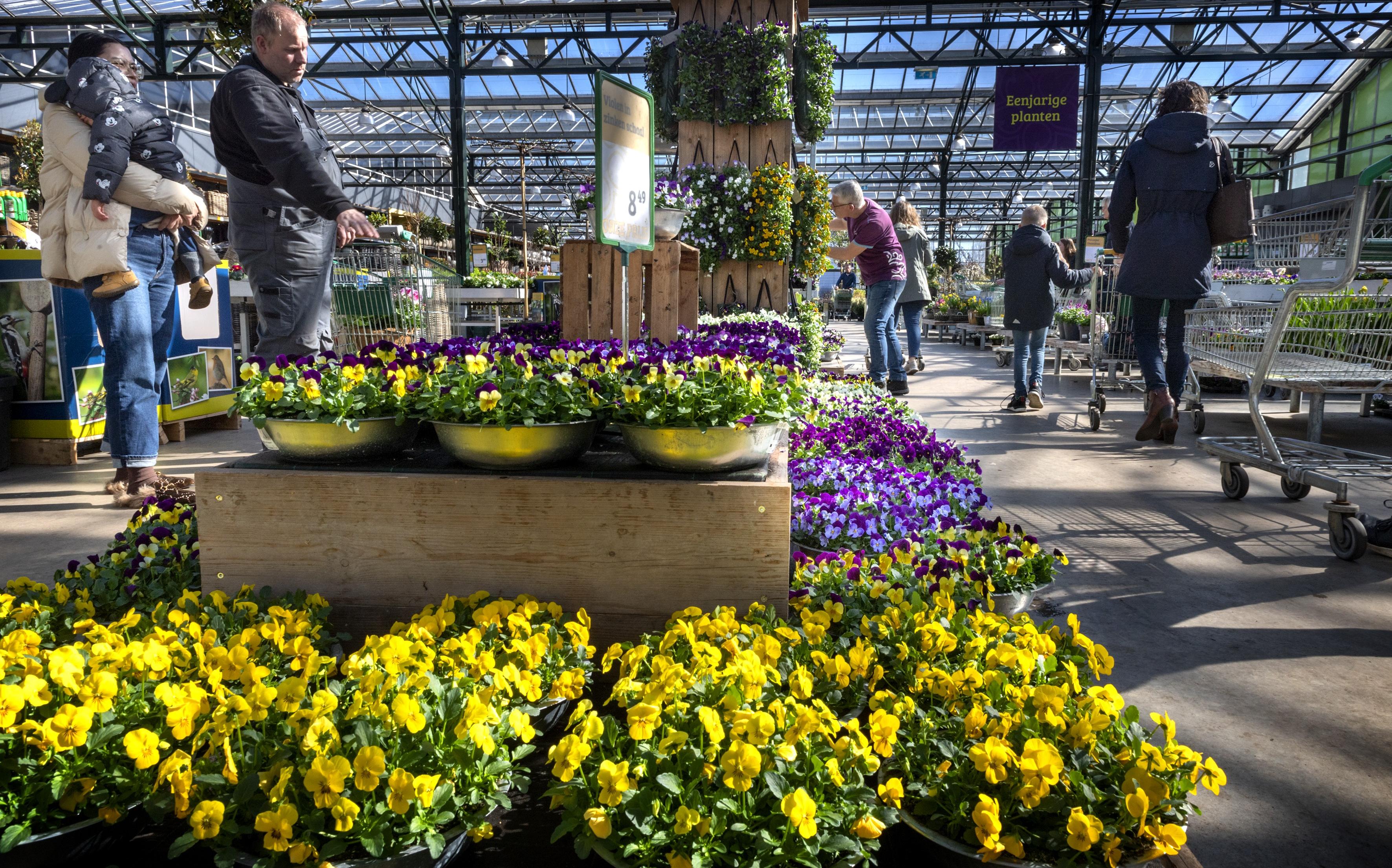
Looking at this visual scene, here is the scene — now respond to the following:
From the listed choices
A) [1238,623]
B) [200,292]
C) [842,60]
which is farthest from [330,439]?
[842,60]

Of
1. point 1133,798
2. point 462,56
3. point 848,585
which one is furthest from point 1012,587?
point 462,56

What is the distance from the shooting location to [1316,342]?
3.89m

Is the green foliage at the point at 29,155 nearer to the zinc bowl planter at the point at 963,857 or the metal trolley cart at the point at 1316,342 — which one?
the metal trolley cart at the point at 1316,342

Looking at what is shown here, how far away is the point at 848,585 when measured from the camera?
192 centimetres

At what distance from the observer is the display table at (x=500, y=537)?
1729 millimetres

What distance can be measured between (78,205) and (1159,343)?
4671 millimetres

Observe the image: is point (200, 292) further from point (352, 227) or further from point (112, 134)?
point (352, 227)

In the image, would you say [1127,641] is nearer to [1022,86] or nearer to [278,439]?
[278,439]

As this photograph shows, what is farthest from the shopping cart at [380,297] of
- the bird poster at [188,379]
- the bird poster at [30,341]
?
the bird poster at [30,341]

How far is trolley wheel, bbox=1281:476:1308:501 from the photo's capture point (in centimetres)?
376

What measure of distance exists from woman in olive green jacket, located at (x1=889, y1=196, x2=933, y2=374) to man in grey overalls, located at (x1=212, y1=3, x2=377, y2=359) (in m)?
5.55

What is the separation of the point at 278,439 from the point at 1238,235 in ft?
13.8

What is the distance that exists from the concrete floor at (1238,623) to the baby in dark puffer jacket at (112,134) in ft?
11.6

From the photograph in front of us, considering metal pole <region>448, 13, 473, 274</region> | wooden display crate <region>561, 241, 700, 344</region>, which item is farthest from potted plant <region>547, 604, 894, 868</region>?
metal pole <region>448, 13, 473, 274</region>
